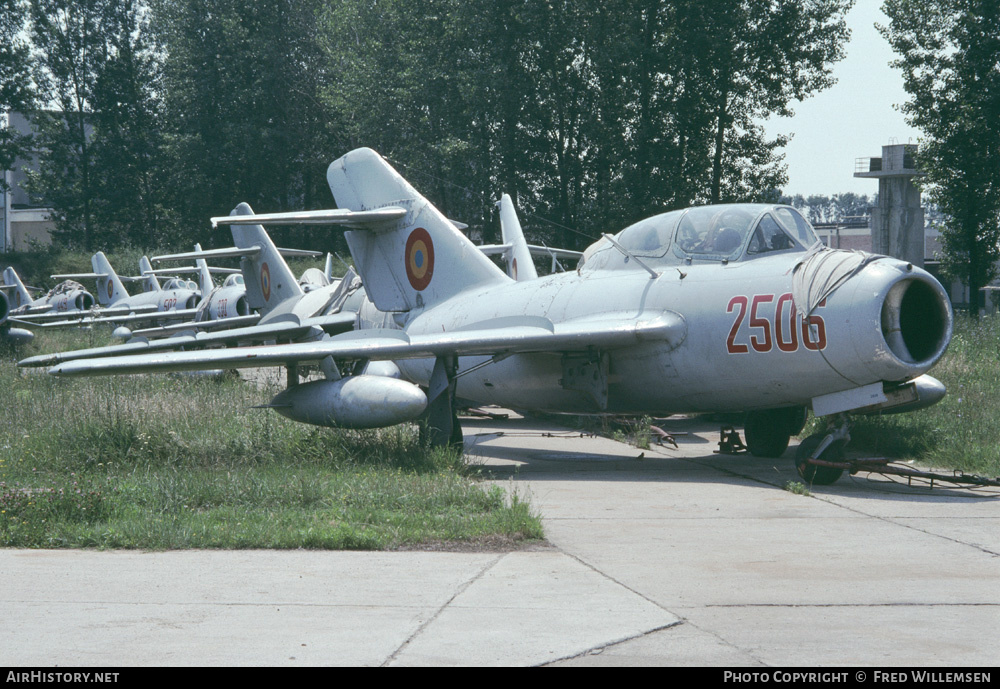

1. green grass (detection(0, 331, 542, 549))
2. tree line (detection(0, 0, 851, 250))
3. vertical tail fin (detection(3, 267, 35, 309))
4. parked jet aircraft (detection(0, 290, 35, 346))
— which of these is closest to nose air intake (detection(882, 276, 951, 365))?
green grass (detection(0, 331, 542, 549))

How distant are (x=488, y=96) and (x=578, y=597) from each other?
109ft

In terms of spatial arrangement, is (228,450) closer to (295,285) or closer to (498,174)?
(295,285)

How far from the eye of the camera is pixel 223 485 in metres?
8.70

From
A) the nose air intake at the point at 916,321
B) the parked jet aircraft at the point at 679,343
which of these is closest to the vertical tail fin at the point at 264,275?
the parked jet aircraft at the point at 679,343

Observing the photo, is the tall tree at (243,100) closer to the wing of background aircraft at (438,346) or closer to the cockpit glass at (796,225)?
the wing of background aircraft at (438,346)

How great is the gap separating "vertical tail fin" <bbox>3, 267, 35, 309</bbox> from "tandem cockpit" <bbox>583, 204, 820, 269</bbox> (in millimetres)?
37538

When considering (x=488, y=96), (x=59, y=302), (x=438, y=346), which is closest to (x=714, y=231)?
(x=438, y=346)

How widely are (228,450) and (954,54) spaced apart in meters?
30.7

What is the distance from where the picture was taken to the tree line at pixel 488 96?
115 feet

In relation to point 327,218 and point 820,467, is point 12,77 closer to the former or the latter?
point 327,218

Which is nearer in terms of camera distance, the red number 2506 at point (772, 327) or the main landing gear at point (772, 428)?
the red number 2506 at point (772, 327)

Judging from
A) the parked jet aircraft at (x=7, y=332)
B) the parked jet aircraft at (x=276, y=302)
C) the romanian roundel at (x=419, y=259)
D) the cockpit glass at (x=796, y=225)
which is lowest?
the parked jet aircraft at (x=7, y=332)
